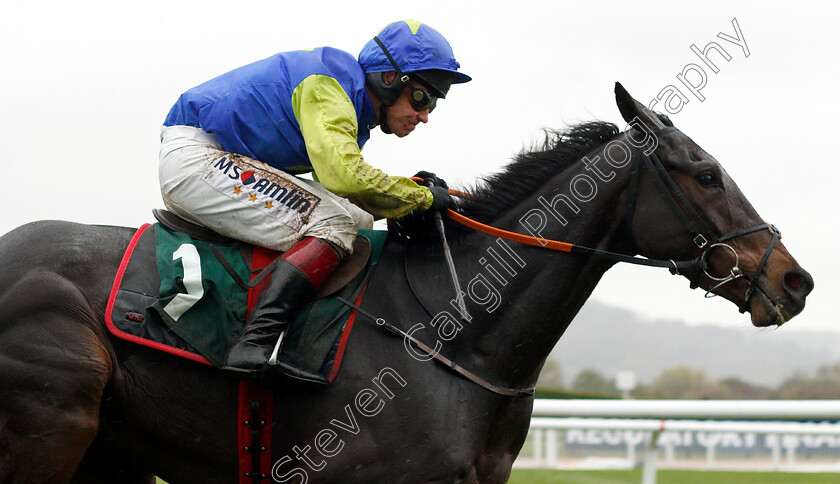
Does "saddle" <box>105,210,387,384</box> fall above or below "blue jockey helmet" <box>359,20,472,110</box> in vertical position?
below

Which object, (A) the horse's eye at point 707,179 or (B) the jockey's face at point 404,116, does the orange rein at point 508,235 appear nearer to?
(B) the jockey's face at point 404,116

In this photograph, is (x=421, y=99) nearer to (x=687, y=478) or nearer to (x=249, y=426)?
(x=249, y=426)

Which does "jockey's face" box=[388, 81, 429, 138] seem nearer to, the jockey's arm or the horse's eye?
the jockey's arm

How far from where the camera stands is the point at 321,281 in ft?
11.7

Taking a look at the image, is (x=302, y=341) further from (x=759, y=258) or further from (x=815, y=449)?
(x=815, y=449)

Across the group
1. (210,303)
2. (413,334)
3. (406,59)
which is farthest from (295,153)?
(413,334)

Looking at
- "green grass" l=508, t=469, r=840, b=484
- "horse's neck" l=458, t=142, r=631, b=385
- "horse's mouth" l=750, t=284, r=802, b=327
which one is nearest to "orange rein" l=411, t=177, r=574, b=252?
"horse's neck" l=458, t=142, r=631, b=385

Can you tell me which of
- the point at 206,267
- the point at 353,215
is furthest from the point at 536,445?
the point at 206,267

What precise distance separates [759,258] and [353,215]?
5.78 feet

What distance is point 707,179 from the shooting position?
365 cm

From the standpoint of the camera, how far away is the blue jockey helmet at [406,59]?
384 centimetres

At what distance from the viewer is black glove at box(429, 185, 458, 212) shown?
3.74 meters

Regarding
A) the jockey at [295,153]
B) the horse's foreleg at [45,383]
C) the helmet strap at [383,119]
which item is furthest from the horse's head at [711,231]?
the horse's foreleg at [45,383]

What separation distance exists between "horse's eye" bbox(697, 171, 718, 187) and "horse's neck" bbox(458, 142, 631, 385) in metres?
0.30
